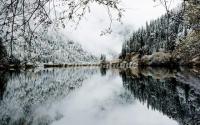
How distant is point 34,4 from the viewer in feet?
15.8

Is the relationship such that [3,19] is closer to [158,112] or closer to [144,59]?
[158,112]

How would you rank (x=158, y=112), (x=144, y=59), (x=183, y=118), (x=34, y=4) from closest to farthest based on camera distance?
(x=34, y=4) → (x=183, y=118) → (x=158, y=112) → (x=144, y=59)

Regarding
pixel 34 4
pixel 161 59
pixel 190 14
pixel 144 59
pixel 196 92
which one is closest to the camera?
pixel 34 4

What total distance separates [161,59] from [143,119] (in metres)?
86.9

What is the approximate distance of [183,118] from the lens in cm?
1992

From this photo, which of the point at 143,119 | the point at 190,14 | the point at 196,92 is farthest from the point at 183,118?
the point at 196,92

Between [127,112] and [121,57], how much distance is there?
14944cm

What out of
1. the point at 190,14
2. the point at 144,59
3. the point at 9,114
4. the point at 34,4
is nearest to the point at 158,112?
the point at 9,114

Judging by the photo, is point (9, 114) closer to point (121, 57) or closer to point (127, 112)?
point (127, 112)

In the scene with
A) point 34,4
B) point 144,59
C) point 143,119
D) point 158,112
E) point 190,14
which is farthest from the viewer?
point 144,59

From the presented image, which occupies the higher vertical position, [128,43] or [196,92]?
[128,43]

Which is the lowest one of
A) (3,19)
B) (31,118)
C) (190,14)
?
(31,118)

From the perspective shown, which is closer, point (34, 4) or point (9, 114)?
point (34, 4)

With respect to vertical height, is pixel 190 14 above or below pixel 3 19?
above
